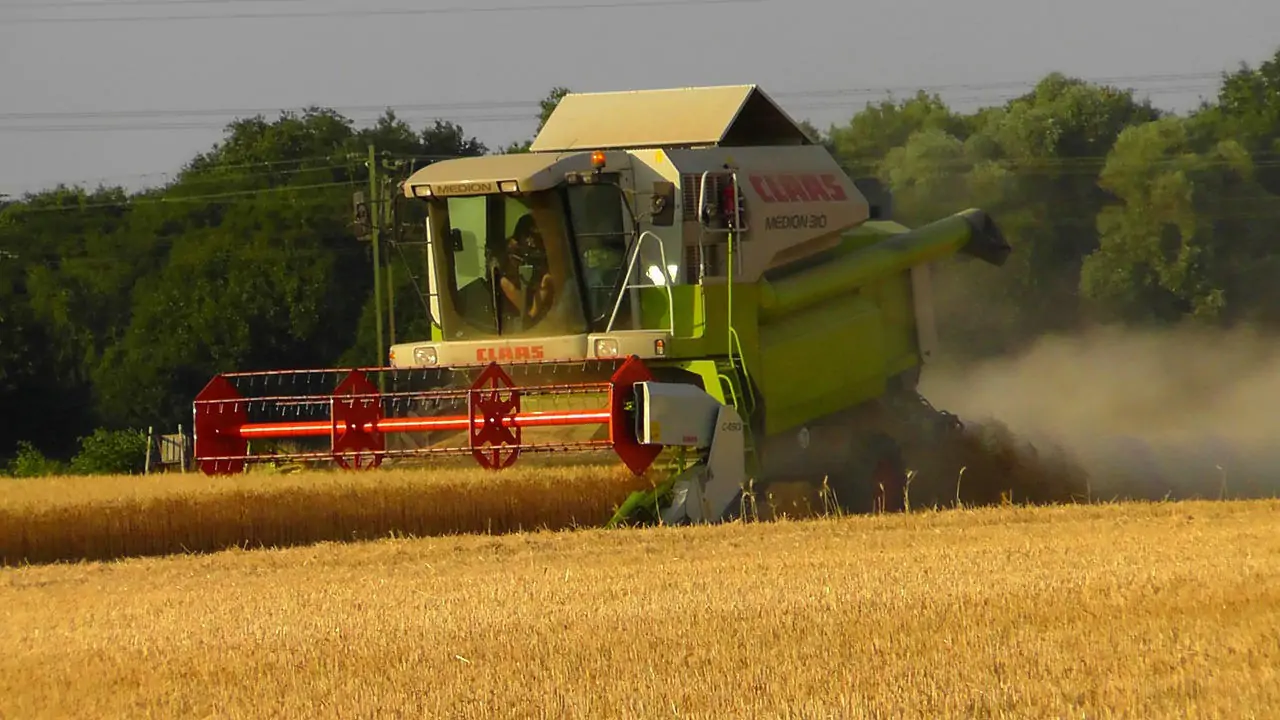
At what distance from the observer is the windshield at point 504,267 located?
37.1 feet

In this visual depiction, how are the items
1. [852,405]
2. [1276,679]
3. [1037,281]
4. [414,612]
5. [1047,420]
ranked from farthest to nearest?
[1037,281] < [1047,420] < [852,405] < [414,612] < [1276,679]

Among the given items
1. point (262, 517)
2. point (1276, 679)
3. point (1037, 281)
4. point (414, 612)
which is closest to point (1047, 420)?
point (1037, 281)

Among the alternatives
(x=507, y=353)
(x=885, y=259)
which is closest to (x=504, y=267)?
(x=507, y=353)

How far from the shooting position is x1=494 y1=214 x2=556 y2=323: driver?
11.4 metres

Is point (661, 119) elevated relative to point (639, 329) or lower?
elevated

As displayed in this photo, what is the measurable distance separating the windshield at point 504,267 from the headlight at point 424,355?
0.58 feet

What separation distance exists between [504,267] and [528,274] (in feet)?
0.68

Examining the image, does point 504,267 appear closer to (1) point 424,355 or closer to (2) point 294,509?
(1) point 424,355

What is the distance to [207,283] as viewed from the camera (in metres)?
32.3

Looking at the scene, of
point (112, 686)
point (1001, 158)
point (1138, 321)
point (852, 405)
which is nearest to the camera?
point (112, 686)

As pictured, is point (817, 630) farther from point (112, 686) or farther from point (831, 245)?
point (831, 245)

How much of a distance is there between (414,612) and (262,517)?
3.68 meters

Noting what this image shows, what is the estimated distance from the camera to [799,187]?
1202 centimetres

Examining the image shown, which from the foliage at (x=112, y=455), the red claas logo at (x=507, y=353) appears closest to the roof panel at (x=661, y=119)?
the red claas logo at (x=507, y=353)
